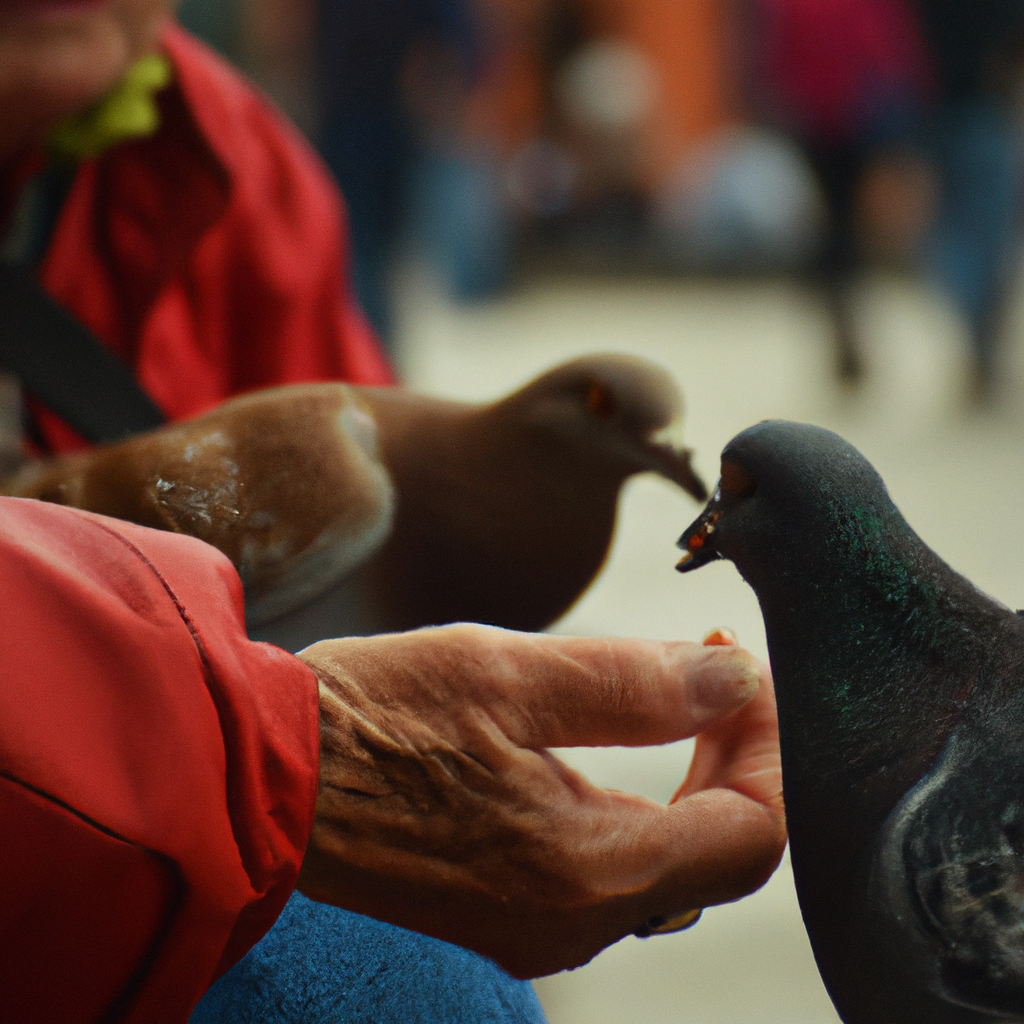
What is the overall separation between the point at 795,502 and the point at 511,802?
6.7 inches

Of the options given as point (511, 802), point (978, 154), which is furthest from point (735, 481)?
point (978, 154)

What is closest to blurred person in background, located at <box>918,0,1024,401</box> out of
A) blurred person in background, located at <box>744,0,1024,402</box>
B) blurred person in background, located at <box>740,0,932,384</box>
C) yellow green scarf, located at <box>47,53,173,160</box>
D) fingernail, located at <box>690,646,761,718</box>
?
blurred person in background, located at <box>744,0,1024,402</box>

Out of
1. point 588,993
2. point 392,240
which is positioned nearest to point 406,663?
point 588,993

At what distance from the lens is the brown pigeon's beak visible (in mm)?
795

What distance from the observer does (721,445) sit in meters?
0.96

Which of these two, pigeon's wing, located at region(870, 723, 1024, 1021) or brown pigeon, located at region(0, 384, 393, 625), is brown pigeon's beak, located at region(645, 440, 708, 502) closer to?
brown pigeon, located at region(0, 384, 393, 625)

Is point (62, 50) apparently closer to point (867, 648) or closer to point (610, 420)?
point (610, 420)

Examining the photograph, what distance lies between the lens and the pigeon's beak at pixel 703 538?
0.60 metres

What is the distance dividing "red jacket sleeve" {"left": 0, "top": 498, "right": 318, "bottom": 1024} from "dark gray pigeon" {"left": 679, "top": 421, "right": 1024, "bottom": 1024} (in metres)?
0.20

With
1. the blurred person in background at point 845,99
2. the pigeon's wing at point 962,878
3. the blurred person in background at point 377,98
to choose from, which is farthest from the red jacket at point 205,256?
the blurred person in background at point 845,99

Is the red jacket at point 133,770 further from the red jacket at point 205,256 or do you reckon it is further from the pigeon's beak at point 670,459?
the red jacket at point 205,256

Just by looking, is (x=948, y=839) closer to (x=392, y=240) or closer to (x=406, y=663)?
(x=406, y=663)

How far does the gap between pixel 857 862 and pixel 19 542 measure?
0.35 m

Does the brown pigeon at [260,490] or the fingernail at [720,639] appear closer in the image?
the fingernail at [720,639]
